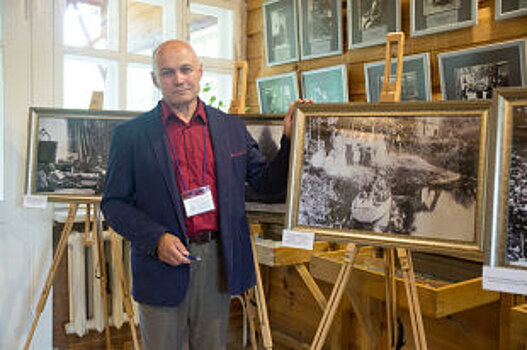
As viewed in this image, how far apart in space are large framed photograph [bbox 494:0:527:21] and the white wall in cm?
236

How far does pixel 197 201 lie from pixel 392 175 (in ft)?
2.13

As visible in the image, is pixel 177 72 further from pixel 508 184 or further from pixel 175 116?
pixel 508 184

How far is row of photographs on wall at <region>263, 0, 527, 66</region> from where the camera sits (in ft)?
7.21

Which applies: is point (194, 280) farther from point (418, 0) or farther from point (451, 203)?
point (418, 0)

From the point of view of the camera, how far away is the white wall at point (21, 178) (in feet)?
9.04

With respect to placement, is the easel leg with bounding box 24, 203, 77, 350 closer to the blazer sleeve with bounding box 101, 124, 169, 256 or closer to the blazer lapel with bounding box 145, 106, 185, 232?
the blazer sleeve with bounding box 101, 124, 169, 256

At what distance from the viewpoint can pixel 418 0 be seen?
2342 millimetres

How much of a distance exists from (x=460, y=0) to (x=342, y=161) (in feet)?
3.56

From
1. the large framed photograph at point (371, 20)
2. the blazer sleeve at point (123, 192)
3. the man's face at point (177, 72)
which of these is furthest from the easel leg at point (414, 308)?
the large framed photograph at point (371, 20)

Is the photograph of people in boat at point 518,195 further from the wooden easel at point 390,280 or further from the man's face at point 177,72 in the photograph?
the man's face at point 177,72

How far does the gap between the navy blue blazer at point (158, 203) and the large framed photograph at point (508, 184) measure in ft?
2.54

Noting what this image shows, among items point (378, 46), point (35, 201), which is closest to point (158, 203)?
point (35, 201)

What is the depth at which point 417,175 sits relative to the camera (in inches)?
60.4

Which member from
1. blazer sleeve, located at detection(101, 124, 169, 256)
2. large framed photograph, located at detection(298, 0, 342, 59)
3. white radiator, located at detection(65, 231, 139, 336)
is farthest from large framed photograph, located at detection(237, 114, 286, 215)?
white radiator, located at detection(65, 231, 139, 336)
